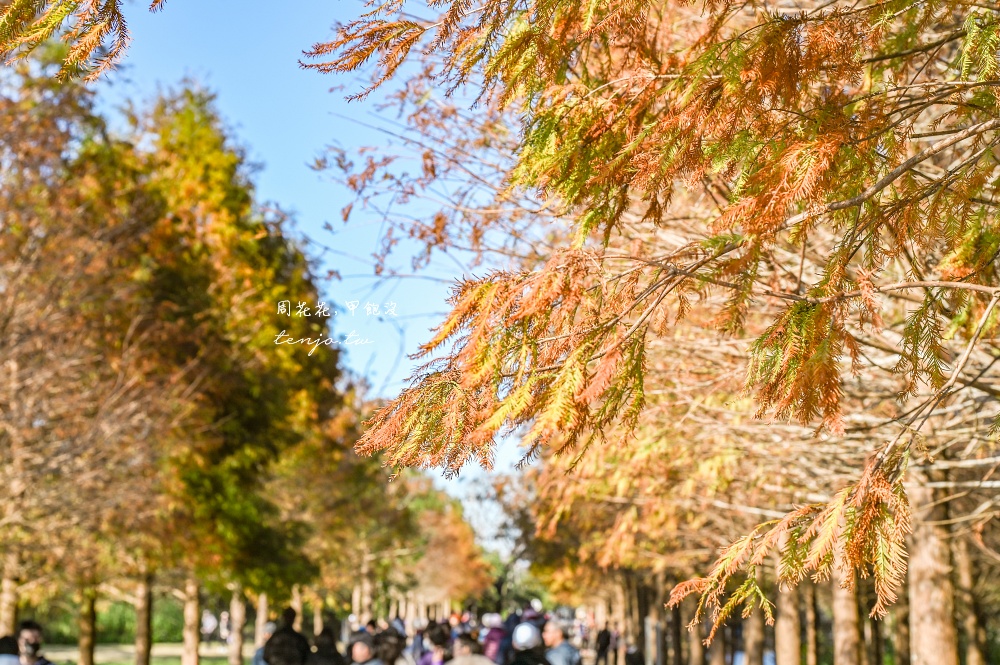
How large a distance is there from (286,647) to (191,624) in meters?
13.7

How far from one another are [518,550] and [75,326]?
89.5 ft

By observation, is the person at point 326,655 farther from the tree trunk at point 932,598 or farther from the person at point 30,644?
the tree trunk at point 932,598

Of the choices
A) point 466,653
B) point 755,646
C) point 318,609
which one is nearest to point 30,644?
point 466,653

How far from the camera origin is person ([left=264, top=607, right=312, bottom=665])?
11438 mm

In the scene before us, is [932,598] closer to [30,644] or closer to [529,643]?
[529,643]

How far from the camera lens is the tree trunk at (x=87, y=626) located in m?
20.0

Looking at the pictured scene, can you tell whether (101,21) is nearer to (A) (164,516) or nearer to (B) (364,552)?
(A) (164,516)

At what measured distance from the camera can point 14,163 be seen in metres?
16.0

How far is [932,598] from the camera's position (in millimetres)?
10289

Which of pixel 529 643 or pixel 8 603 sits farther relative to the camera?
pixel 8 603

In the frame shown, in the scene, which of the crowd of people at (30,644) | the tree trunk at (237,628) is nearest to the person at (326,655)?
the crowd of people at (30,644)

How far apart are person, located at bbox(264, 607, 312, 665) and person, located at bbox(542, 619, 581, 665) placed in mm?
2550

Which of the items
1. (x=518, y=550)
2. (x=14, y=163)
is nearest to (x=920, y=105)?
(x=14, y=163)

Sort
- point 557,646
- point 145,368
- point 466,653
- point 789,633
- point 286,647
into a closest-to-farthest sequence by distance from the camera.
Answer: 1. point 466,653
2. point 557,646
3. point 286,647
4. point 789,633
5. point 145,368
